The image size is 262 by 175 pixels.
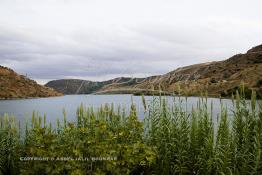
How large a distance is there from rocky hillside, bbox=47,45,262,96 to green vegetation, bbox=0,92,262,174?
2.82 feet

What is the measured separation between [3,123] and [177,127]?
568cm

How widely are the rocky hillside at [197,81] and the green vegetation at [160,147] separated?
2.82ft

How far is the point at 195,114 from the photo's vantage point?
9023mm

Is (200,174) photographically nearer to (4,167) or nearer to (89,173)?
(89,173)

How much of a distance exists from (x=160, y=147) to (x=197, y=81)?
3875 millimetres

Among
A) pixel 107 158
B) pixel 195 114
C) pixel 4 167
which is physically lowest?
pixel 4 167

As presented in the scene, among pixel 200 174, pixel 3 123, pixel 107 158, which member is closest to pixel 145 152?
pixel 107 158

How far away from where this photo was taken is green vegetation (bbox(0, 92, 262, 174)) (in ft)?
24.7

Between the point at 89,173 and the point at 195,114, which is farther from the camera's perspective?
the point at 195,114

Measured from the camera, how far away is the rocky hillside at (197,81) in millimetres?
10273

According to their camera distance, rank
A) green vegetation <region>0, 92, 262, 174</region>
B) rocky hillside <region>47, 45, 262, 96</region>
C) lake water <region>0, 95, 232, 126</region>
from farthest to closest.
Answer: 1. lake water <region>0, 95, 232, 126</region>
2. rocky hillside <region>47, 45, 262, 96</region>
3. green vegetation <region>0, 92, 262, 174</region>

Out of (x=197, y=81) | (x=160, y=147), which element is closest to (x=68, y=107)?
(x=197, y=81)

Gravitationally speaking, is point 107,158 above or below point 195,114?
below

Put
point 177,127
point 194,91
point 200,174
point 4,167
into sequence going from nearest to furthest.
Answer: point 200,174 < point 177,127 < point 4,167 < point 194,91
